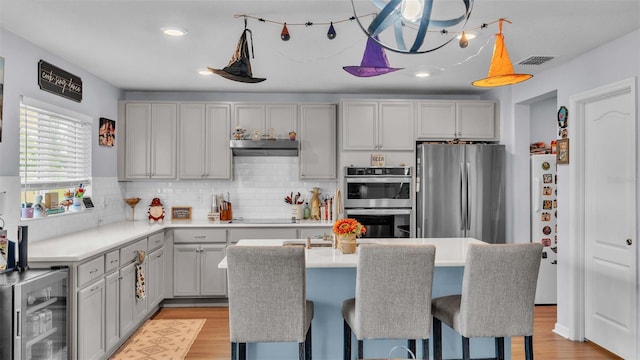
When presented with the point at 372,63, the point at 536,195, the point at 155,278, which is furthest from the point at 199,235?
the point at 536,195

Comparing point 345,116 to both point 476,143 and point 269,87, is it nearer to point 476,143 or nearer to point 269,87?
point 269,87

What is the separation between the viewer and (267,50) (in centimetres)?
386

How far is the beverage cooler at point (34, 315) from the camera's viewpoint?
2.53m

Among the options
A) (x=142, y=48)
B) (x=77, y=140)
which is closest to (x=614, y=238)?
(x=142, y=48)

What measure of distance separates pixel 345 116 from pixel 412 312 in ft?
10.1

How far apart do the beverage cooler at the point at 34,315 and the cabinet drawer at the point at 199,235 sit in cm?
209

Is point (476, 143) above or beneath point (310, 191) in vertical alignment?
above

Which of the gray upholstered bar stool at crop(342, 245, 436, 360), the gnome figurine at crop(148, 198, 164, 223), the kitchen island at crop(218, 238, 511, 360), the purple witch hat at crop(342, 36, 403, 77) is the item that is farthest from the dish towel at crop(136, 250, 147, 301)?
the purple witch hat at crop(342, 36, 403, 77)

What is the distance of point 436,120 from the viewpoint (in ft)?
17.6

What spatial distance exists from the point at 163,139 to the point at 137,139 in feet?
0.96

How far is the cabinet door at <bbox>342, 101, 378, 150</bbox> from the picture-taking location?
209 inches

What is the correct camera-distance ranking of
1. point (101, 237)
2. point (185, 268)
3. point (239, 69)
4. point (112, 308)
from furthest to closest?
point (185, 268)
point (101, 237)
point (112, 308)
point (239, 69)

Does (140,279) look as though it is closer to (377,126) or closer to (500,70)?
(377,126)

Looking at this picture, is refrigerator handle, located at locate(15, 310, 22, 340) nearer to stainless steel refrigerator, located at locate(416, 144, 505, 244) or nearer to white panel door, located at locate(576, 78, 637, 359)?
stainless steel refrigerator, located at locate(416, 144, 505, 244)
